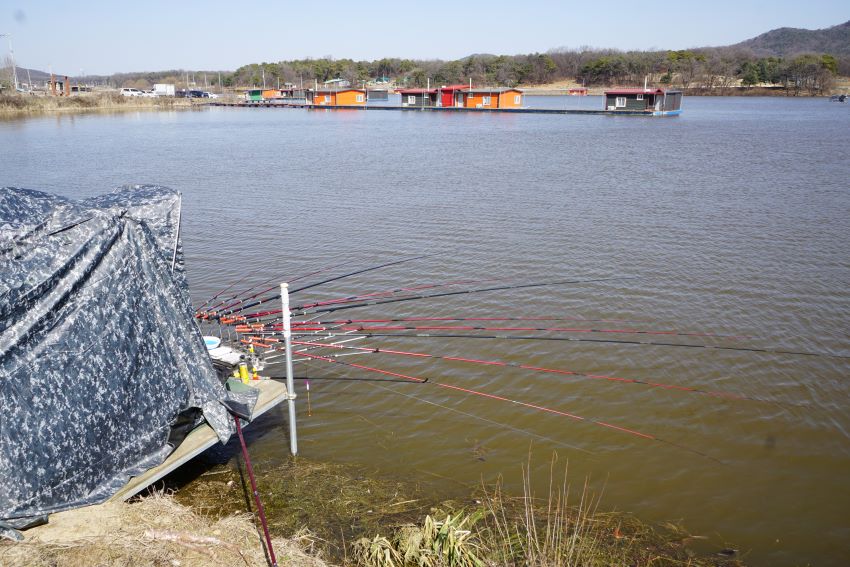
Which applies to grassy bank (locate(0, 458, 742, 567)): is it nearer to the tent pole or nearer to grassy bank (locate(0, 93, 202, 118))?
the tent pole

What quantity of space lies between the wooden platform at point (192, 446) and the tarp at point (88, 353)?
0.33 feet

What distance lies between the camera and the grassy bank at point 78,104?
78.8 meters

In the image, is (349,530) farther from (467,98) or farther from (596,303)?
(467,98)

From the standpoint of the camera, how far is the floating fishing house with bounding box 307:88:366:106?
3710 inches

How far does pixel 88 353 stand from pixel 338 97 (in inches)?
3654

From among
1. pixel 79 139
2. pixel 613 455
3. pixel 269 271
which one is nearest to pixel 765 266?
pixel 613 455

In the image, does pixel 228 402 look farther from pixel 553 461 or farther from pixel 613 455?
pixel 613 455

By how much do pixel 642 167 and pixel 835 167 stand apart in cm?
901

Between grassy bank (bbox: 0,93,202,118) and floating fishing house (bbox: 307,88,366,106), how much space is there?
2361cm

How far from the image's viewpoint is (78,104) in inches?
3565

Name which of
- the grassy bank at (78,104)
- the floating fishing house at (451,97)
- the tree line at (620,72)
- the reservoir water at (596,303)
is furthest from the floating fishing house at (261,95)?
the reservoir water at (596,303)

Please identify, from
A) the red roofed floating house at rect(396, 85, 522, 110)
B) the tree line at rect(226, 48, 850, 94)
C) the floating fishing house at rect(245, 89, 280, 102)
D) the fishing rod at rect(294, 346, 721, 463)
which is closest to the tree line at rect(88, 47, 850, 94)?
the tree line at rect(226, 48, 850, 94)

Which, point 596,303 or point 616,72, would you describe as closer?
point 596,303

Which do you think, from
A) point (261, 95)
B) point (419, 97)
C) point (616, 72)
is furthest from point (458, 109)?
point (616, 72)
